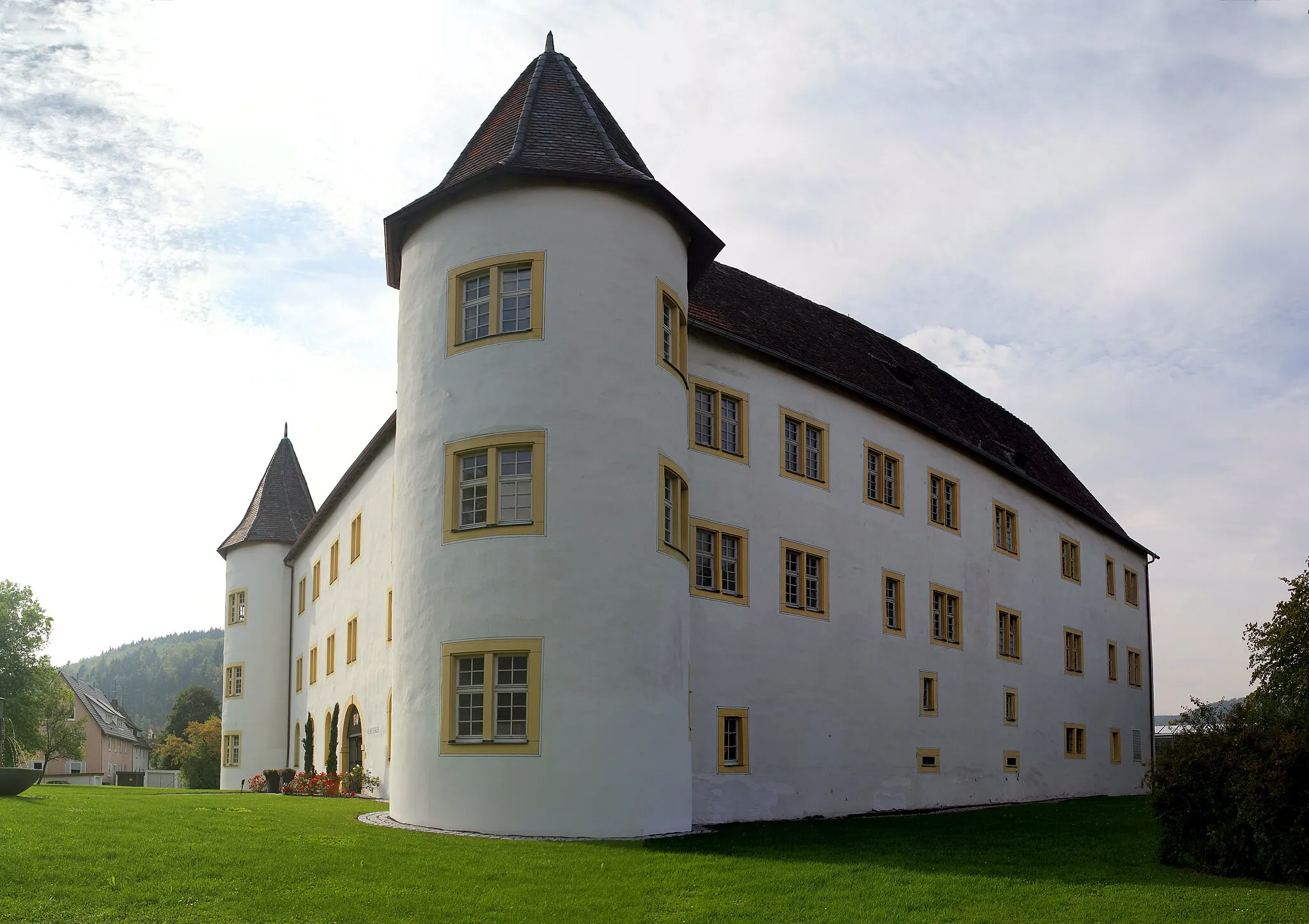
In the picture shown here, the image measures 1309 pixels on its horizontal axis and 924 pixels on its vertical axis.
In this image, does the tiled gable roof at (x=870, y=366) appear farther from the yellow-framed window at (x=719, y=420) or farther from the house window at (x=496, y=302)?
the house window at (x=496, y=302)

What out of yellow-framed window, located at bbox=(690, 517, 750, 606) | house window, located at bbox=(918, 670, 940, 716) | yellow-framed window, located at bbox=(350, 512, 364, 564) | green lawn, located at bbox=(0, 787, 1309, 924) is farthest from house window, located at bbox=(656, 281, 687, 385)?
yellow-framed window, located at bbox=(350, 512, 364, 564)

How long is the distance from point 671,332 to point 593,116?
13.6ft

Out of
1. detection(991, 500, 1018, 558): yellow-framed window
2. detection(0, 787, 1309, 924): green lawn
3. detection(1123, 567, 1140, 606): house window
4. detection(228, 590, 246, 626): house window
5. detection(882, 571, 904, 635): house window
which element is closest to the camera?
detection(0, 787, 1309, 924): green lawn

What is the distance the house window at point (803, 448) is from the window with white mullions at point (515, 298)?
8.88 m

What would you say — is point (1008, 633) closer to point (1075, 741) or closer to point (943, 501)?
point (943, 501)

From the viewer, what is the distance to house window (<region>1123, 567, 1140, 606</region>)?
161ft

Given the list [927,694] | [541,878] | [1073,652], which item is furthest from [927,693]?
[541,878]

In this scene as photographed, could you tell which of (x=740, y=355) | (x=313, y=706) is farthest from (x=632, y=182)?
(x=313, y=706)

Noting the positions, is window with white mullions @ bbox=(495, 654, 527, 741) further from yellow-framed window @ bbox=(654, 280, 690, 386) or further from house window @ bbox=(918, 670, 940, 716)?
house window @ bbox=(918, 670, 940, 716)

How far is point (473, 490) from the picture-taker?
21.2m

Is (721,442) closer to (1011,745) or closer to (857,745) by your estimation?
(857,745)

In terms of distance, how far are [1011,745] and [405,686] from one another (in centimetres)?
2139

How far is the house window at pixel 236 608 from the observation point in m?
56.0

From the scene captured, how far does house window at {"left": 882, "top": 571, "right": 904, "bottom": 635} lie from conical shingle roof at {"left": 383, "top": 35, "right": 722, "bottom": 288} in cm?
1022
